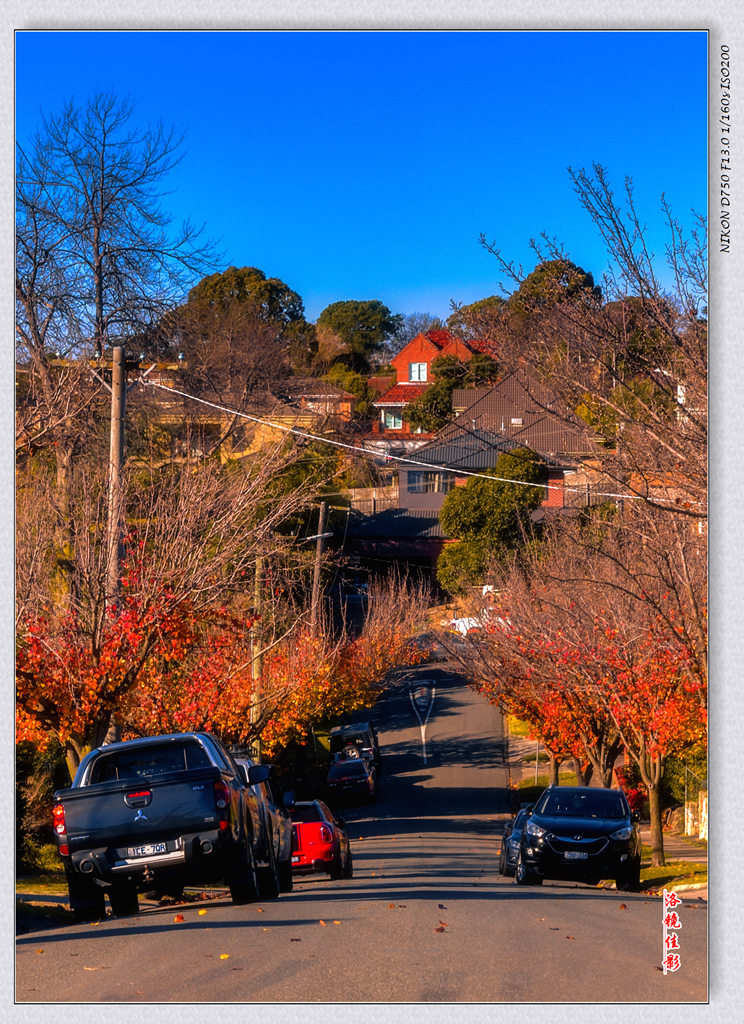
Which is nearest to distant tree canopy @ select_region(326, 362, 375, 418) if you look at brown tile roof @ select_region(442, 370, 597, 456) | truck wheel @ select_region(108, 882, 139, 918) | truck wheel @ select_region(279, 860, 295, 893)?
truck wheel @ select_region(279, 860, 295, 893)

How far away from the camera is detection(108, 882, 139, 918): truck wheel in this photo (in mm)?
9141

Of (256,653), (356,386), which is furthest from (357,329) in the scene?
(256,653)

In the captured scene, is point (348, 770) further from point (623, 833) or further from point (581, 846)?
point (581, 846)

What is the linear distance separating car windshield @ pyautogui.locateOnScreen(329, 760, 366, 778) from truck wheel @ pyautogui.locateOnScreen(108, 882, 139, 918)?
22240 mm

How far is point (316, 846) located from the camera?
50.3 feet

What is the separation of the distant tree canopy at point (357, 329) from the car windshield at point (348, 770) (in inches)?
544

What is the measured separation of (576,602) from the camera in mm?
18219

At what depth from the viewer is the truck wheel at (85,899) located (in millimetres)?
8938

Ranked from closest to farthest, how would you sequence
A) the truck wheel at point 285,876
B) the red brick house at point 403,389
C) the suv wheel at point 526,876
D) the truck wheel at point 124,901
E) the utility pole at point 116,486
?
1. the truck wheel at point 124,901
2. the utility pole at point 116,486
3. the truck wheel at point 285,876
4. the suv wheel at point 526,876
5. the red brick house at point 403,389

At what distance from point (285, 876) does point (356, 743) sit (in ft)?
71.2

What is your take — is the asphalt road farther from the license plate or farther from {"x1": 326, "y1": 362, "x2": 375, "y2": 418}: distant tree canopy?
{"x1": 326, "y1": 362, "x2": 375, "y2": 418}: distant tree canopy

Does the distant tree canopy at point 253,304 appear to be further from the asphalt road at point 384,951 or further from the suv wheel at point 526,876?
the asphalt road at point 384,951

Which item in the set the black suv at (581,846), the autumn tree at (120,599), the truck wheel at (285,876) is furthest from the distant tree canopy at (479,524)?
the truck wheel at (285,876)

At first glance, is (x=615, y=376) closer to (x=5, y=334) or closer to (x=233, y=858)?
(x=5, y=334)
